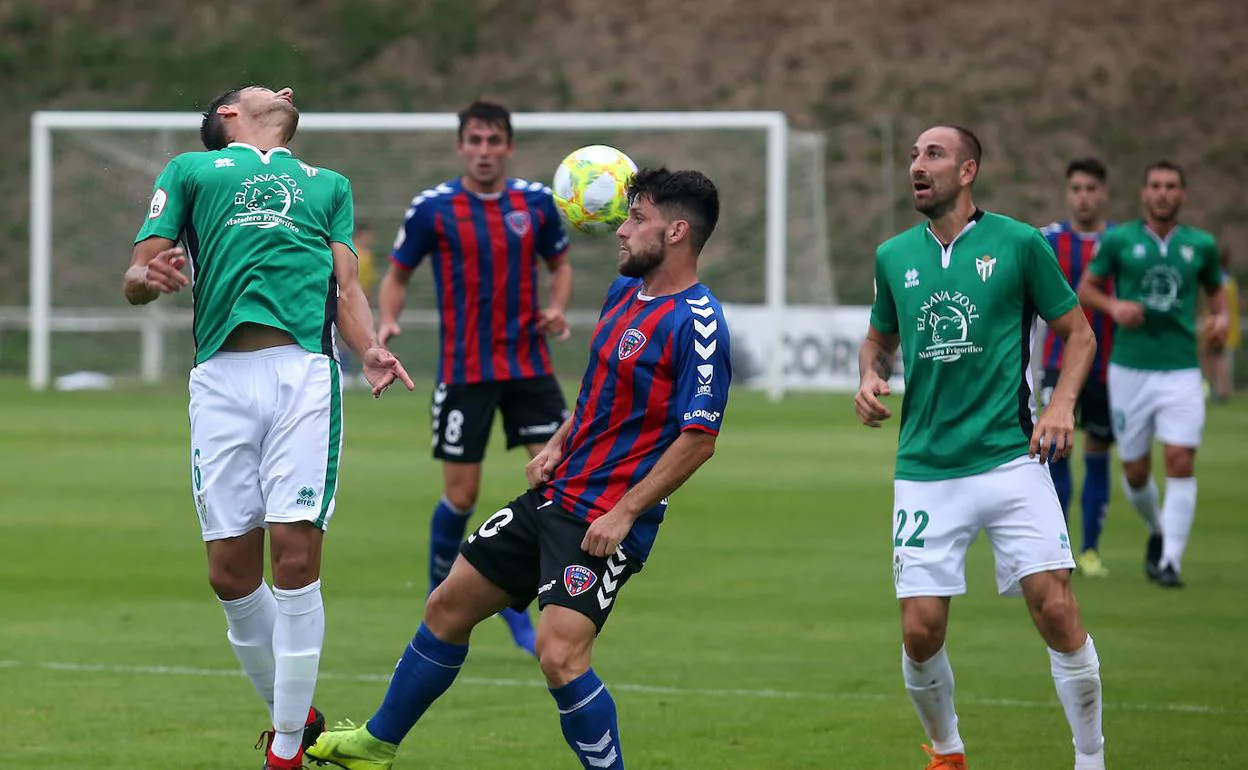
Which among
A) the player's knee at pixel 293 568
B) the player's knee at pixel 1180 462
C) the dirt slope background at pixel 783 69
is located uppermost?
the dirt slope background at pixel 783 69

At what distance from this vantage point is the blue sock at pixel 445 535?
8.89 meters

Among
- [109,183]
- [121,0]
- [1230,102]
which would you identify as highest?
[121,0]

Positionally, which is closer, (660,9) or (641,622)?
(641,622)

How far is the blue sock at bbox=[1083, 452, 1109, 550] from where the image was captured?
1130 cm

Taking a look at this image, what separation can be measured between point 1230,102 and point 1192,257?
27273mm

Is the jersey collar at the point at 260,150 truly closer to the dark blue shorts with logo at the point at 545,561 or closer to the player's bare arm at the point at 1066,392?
the dark blue shorts with logo at the point at 545,561

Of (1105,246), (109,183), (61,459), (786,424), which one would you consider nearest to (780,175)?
(786,424)

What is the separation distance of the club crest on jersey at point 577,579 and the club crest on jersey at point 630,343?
65 centimetres

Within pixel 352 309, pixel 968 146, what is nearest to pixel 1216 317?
pixel 968 146

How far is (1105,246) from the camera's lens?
1076cm

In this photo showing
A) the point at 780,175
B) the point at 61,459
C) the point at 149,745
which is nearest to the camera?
the point at 149,745

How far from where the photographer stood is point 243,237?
19.6ft

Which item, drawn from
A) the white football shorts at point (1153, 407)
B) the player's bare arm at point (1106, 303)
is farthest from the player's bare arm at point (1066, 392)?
the white football shorts at point (1153, 407)

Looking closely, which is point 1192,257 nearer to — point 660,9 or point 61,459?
point 61,459
